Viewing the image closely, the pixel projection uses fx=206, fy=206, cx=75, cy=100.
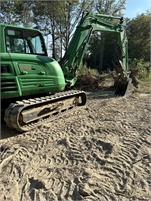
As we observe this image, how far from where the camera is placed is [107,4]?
21531 millimetres

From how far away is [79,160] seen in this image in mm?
3279

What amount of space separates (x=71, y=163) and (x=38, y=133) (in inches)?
56.1

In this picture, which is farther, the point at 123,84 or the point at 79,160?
the point at 123,84

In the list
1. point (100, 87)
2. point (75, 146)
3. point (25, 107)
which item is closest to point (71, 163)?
point (75, 146)

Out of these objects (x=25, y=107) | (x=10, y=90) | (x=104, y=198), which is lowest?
(x=104, y=198)

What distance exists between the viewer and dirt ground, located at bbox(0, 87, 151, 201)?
101 inches

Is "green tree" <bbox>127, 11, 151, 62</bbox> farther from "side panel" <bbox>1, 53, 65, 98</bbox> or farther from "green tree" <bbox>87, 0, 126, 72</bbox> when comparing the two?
"side panel" <bbox>1, 53, 65, 98</bbox>

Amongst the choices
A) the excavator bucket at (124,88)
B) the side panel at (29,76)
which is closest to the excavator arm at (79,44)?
the side panel at (29,76)

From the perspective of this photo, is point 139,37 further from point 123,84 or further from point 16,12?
point 123,84

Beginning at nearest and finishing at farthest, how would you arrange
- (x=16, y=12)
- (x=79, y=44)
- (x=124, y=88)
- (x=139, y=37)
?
(x=79, y=44) → (x=124, y=88) → (x=16, y=12) → (x=139, y=37)

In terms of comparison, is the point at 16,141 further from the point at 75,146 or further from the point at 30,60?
the point at 30,60

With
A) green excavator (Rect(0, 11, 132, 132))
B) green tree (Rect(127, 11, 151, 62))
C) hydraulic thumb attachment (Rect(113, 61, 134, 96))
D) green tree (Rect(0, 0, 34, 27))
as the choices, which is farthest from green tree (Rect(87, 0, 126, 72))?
green excavator (Rect(0, 11, 132, 132))

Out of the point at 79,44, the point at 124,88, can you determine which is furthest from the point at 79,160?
the point at 124,88

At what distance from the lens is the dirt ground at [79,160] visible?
2574mm
